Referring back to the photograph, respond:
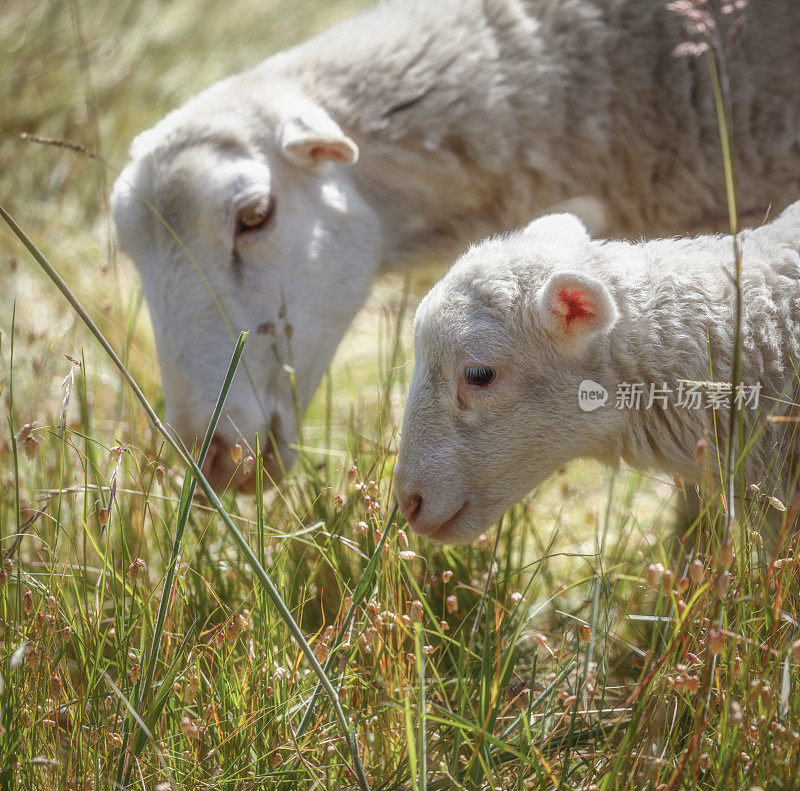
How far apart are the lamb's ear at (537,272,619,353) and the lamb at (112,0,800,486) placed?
48.5 inches

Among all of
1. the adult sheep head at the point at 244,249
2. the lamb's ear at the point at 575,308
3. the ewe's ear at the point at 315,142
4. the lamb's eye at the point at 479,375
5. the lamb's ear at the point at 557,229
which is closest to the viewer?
the lamb's ear at the point at 575,308

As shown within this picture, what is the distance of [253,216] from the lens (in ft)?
10.2

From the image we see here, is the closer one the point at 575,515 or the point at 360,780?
the point at 360,780

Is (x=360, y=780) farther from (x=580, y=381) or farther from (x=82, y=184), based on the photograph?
(x=82, y=184)

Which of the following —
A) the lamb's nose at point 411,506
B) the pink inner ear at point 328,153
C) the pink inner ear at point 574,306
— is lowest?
the lamb's nose at point 411,506

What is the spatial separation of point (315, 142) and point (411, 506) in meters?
1.44

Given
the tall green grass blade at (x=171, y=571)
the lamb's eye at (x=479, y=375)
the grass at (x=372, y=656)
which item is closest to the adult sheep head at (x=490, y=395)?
the lamb's eye at (x=479, y=375)

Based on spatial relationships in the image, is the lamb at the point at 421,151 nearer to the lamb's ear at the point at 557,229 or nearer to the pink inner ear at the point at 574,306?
the lamb's ear at the point at 557,229

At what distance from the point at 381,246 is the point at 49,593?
6.15ft

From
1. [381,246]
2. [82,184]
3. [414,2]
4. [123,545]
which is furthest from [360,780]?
[82,184]

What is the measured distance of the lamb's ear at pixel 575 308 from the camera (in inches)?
77.6

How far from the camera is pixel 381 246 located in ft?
11.5

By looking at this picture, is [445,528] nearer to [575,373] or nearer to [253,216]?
[575,373]

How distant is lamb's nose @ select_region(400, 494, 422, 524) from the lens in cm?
218
